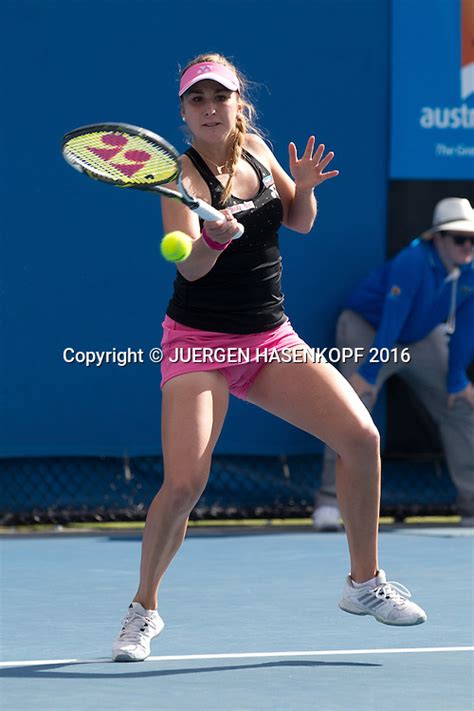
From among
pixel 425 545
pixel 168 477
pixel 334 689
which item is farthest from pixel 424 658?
pixel 425 545

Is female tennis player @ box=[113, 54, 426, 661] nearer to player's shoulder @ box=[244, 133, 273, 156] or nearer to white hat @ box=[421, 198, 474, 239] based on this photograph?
player's shoulder @ box=[244, 133, 273, 156]

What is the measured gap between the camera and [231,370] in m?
3.85

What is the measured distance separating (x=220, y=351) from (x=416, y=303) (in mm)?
2908

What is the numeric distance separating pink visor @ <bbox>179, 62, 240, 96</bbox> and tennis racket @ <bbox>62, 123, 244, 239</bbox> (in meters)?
0.17

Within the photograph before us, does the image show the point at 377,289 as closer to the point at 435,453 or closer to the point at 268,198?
the point at 435,453

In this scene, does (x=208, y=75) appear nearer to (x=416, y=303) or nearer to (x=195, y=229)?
(x=195, y=229)

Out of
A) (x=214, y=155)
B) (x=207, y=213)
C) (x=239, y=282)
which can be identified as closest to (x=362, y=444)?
(x=239, y=282)

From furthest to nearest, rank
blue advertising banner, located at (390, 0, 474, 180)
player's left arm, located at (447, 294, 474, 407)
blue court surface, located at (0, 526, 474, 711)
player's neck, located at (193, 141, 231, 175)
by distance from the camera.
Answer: blue advertising banner, located at (390, 0, 474, 180)
player's left arm, located at (447, 294, 474, 407)
player's neck, located at (193, 141, 231, 175)
blue court surface, located at (0, 526, 474, 711)

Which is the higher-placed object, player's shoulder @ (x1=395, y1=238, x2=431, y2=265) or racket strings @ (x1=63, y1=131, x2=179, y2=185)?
player's shoulder @ (x1=395, y1=238, x2=431, y2=265)

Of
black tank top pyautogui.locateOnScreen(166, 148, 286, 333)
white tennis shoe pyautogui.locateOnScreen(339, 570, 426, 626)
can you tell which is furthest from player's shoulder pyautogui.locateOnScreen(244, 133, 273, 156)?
white tennis shoe pyautogui.locateOnScreen(339, 570, 426, 626)

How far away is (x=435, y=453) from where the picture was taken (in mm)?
6973

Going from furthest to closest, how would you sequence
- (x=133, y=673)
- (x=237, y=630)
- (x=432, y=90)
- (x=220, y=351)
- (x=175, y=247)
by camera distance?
(x=432, y=90) < (x=237, y=630) < (x=220, y=351) < (x=133, y=673) < (x=175, y=247)

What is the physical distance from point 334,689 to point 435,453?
11.7 feet

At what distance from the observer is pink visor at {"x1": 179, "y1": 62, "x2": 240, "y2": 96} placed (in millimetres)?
3734
